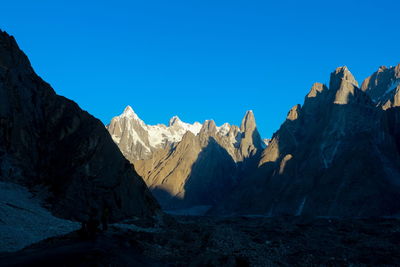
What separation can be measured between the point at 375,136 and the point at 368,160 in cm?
1652

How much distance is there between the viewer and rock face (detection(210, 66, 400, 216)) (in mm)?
124988

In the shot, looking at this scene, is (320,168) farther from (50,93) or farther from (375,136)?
(50,93)

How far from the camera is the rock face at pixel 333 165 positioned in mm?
124988

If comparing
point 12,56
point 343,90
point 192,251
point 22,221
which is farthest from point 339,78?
point 22,221

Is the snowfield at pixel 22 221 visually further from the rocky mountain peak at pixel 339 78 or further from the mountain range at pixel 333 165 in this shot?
the rocky mountain peak at pixel 339 78

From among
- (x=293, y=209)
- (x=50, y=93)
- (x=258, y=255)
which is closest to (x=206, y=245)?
(x=258, y=255)

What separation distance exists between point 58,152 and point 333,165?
113 metres

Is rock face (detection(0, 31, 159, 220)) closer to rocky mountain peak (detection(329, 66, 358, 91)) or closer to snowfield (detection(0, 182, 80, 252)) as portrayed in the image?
snowfield (detection(0, 182, 80, 252))

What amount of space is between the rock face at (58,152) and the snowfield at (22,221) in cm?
280

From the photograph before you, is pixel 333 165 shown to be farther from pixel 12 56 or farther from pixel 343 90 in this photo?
pixel 12 56

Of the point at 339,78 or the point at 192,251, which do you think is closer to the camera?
the point at 192,251

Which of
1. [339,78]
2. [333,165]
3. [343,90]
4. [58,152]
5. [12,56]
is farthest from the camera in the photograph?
[339,78]

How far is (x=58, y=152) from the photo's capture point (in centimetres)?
5788

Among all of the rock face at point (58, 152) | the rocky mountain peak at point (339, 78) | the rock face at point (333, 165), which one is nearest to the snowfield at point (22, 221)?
the rock face at point (58, 152)
